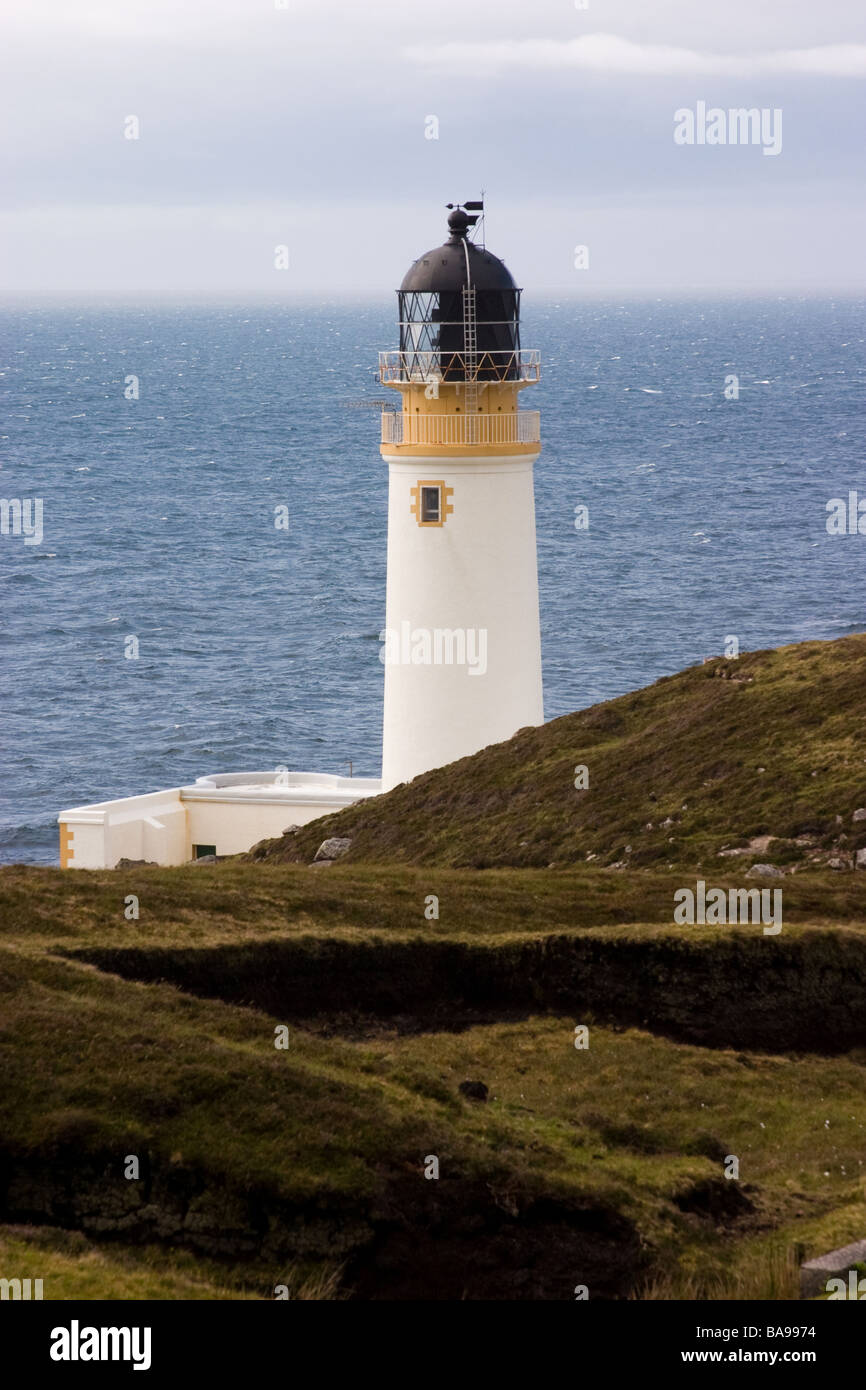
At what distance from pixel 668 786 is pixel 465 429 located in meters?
8.45

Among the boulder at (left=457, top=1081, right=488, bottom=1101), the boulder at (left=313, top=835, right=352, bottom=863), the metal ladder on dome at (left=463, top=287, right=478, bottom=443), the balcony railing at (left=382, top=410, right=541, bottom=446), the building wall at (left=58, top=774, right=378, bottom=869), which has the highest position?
the metal ladder on dome at (left=463, top=287, right=478, bottom=443)

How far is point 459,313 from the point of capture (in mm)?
34094

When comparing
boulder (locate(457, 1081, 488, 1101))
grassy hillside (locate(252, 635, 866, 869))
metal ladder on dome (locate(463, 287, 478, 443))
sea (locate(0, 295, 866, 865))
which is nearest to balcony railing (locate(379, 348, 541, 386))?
metal ladder on dome (locate(463, 287, 478, 443))

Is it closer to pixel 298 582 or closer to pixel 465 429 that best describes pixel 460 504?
pixel 465 429

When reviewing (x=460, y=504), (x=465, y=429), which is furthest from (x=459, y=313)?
(x=460, y=504)

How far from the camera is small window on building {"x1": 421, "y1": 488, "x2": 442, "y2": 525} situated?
35.3 meters

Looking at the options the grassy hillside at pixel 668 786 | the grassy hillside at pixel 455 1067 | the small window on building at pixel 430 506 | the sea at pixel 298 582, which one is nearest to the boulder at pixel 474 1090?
the grassy hillside at pixel 455 1067

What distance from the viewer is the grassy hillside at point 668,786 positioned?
2884 cm

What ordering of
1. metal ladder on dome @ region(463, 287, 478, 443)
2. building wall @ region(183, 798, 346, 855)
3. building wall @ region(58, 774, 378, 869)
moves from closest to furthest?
metal ladder on dome @ region(463, 287, 478, 443), building wall @ region(58, 774, 378, 869), building wall @ region(183, 798, 346, 855)

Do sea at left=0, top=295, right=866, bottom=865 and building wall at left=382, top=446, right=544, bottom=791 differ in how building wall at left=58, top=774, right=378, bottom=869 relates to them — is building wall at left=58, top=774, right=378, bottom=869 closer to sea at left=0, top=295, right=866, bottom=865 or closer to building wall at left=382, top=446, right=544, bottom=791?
building wall at left=382, top=446, right=544, bottom=791

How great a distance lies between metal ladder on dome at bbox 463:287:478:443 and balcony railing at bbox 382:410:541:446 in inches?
0.8

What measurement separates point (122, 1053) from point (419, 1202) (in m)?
3.40
